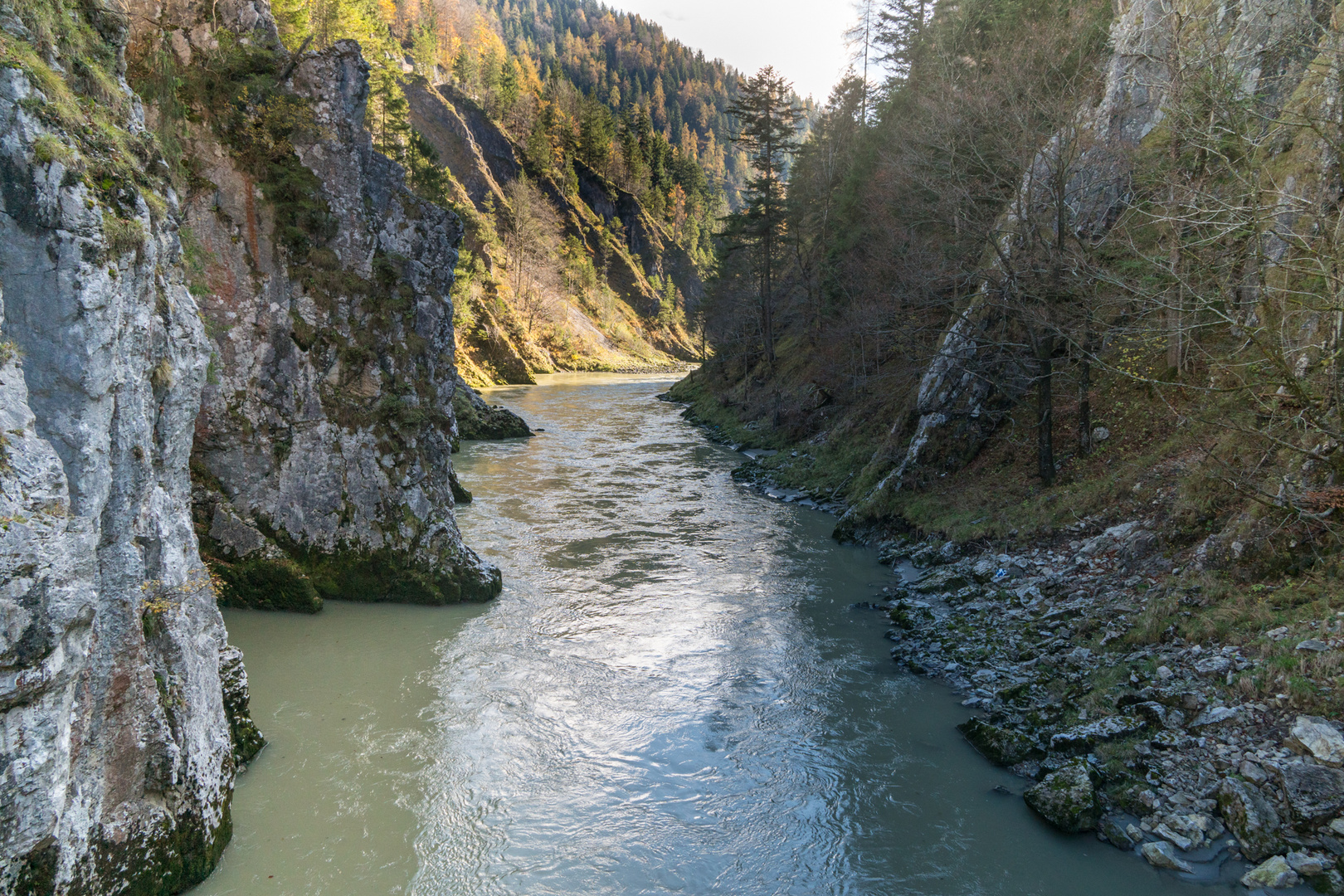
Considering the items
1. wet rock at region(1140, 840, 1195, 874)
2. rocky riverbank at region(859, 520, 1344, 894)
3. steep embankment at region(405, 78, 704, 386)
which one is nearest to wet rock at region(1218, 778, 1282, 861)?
rocky riverbank at region(859, 520, 1344, 894)

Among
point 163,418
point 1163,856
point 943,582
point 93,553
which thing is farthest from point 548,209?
point 1163,856

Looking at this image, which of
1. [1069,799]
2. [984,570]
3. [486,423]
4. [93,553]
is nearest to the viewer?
[93,553]

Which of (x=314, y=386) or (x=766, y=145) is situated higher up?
(x=766, y=145)

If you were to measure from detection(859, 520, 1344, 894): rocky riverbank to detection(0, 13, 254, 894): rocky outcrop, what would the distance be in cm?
867

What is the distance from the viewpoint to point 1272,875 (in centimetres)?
620

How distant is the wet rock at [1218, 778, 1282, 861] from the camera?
21.2 feet

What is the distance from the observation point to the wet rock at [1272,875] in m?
6.14

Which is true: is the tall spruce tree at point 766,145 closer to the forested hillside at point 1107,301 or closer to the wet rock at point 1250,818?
the forested hillside at point 1107,301

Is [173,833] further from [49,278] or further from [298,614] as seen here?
[298,614]

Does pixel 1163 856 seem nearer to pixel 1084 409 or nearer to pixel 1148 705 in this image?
pixel 1148 705

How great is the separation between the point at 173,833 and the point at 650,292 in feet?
349

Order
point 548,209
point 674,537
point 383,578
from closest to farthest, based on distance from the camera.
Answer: point 383,578
point 674,537
point 548,209

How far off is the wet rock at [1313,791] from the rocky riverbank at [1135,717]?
0.04ft

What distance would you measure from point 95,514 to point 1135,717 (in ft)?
35.3
